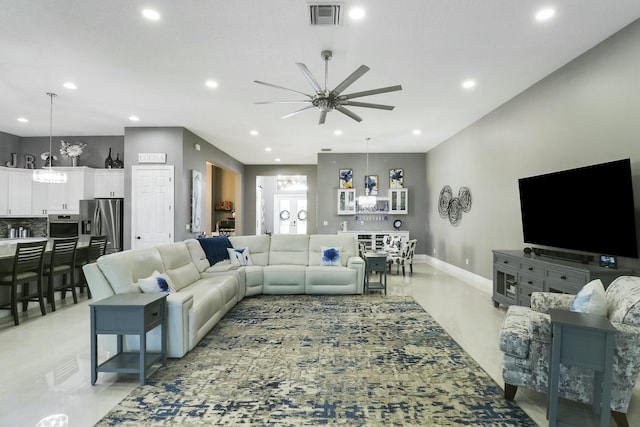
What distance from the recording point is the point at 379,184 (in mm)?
9633

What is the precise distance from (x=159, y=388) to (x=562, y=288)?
3852 millimetres

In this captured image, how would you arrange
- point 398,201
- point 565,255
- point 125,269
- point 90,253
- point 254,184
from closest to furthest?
point 125,269, point 565,255, point 90,253, point 398,201, point 254,184

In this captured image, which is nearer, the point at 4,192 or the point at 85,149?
the point at 4,192

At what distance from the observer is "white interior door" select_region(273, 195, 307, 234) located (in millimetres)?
14055

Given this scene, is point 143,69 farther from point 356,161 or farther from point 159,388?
point 356,161

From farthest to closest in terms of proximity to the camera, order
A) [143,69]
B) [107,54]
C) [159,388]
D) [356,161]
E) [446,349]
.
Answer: [356,161], [143,69], [107,54], [446,349], [159,388]

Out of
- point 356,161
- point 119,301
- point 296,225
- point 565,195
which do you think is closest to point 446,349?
point 565,195

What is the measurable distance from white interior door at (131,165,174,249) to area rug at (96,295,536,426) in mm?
3460

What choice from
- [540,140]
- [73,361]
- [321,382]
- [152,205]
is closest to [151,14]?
[73,361]

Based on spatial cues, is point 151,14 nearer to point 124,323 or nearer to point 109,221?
point 124,323

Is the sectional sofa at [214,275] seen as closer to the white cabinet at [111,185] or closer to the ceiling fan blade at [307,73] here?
the ceiling fan blade at [307,73]

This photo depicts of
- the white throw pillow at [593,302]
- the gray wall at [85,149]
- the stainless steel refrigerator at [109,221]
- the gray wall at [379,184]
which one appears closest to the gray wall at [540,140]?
the white throw pillow at [593,302]

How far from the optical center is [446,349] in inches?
127

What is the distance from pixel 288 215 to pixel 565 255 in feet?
36.2
